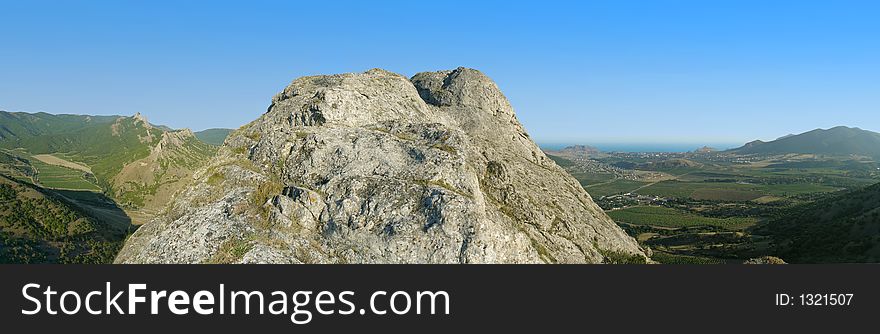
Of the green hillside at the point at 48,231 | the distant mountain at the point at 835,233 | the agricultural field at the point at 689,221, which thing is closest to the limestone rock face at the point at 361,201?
the distant mountain at the point at 835,233

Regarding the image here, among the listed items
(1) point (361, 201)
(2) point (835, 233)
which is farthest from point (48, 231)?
(2) point (835, 233)

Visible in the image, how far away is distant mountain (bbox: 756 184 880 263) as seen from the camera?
8295 centimetres

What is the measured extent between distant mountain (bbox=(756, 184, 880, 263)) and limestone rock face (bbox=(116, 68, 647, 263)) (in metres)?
45.2

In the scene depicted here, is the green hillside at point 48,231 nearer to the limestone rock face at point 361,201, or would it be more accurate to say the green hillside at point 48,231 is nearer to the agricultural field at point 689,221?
the limestone rock face at point 361,201

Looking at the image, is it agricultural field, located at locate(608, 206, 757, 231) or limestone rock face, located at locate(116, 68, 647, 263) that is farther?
agricultural field, located at locate(608, 206, 757, 231)

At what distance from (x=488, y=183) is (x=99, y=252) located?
462ft

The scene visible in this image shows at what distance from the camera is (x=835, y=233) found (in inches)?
3900

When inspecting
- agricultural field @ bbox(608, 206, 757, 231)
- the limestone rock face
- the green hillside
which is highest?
the limestone rock face

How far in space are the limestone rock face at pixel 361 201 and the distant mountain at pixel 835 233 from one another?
45.2m

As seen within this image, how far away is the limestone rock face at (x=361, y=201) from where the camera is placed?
131 ft

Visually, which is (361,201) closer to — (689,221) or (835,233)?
(835,233)

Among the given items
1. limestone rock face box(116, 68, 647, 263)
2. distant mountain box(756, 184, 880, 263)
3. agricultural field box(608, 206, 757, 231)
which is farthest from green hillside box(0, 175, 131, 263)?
agricultural field box(608, 206, 757, 231)

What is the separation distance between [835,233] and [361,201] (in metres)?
104

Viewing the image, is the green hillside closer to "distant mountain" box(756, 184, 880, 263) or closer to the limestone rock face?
the limestone rock face
